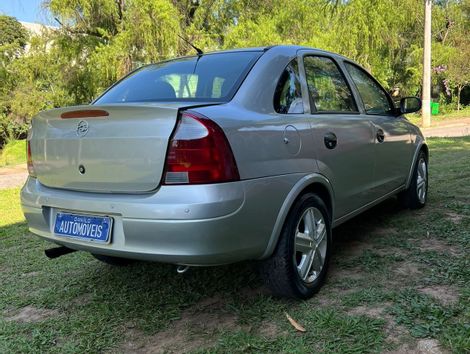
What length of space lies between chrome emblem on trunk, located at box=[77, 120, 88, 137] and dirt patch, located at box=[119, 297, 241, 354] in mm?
1194

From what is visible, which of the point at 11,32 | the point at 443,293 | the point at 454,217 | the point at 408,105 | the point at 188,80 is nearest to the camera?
the point at 443,293

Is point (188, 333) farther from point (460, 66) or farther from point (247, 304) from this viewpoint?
point (460, 66)

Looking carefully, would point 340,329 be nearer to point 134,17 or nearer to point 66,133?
point 66,133

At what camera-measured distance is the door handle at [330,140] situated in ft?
10.7

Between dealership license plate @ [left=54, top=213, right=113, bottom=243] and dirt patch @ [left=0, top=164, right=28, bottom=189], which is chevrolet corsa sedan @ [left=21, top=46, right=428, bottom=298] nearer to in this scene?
dealership license plate @ [left=54, top=213, right=113, bottom=243]

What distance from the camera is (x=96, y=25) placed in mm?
16406

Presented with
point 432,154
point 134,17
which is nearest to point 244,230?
point 432,154

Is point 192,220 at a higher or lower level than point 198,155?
lower

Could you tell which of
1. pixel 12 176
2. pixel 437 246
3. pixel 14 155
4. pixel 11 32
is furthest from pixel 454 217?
pixel 11 32

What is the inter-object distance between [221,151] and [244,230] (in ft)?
1.45

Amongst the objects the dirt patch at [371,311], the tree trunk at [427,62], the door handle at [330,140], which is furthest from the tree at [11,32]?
the dirt patch at [371,311]

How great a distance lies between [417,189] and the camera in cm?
504

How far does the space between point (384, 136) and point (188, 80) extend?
1.83 m

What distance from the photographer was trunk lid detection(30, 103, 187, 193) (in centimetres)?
252
